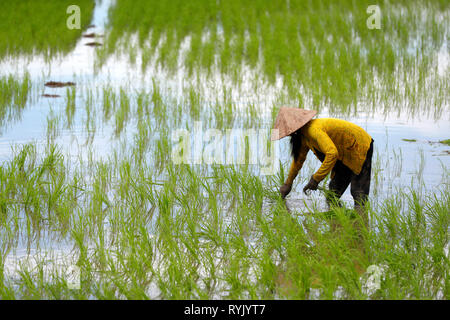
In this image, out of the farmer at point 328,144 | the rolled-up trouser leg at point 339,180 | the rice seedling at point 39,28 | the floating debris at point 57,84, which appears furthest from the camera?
the rice seedling at point 39,28

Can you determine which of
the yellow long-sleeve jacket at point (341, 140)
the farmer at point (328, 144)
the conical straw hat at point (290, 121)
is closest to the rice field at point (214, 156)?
the farmer at point (328, 144)

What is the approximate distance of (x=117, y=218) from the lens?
8.96ft

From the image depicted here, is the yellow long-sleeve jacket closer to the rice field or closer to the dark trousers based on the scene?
the dark trousers

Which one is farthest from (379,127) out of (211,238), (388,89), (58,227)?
(58,227)

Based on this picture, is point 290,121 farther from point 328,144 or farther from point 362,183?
point 362,183

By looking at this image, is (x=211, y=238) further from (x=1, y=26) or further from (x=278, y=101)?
(x=1, y=26)

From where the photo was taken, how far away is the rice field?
7.27 ft

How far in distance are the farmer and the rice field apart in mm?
179

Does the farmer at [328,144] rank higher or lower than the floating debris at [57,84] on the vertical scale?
lower

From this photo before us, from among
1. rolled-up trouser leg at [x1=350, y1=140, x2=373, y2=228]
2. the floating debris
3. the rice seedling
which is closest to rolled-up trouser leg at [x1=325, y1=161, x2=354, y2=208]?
rolled-up trouser leg at [x1=350, y1=140, x2=373, y2=228]

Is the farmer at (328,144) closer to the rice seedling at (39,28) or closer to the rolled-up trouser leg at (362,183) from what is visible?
the rolled-up trouser leg at (362,183)

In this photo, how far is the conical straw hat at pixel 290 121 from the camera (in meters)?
2.72

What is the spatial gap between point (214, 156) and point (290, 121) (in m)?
1.21

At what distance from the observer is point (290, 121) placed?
2750 millimetres
